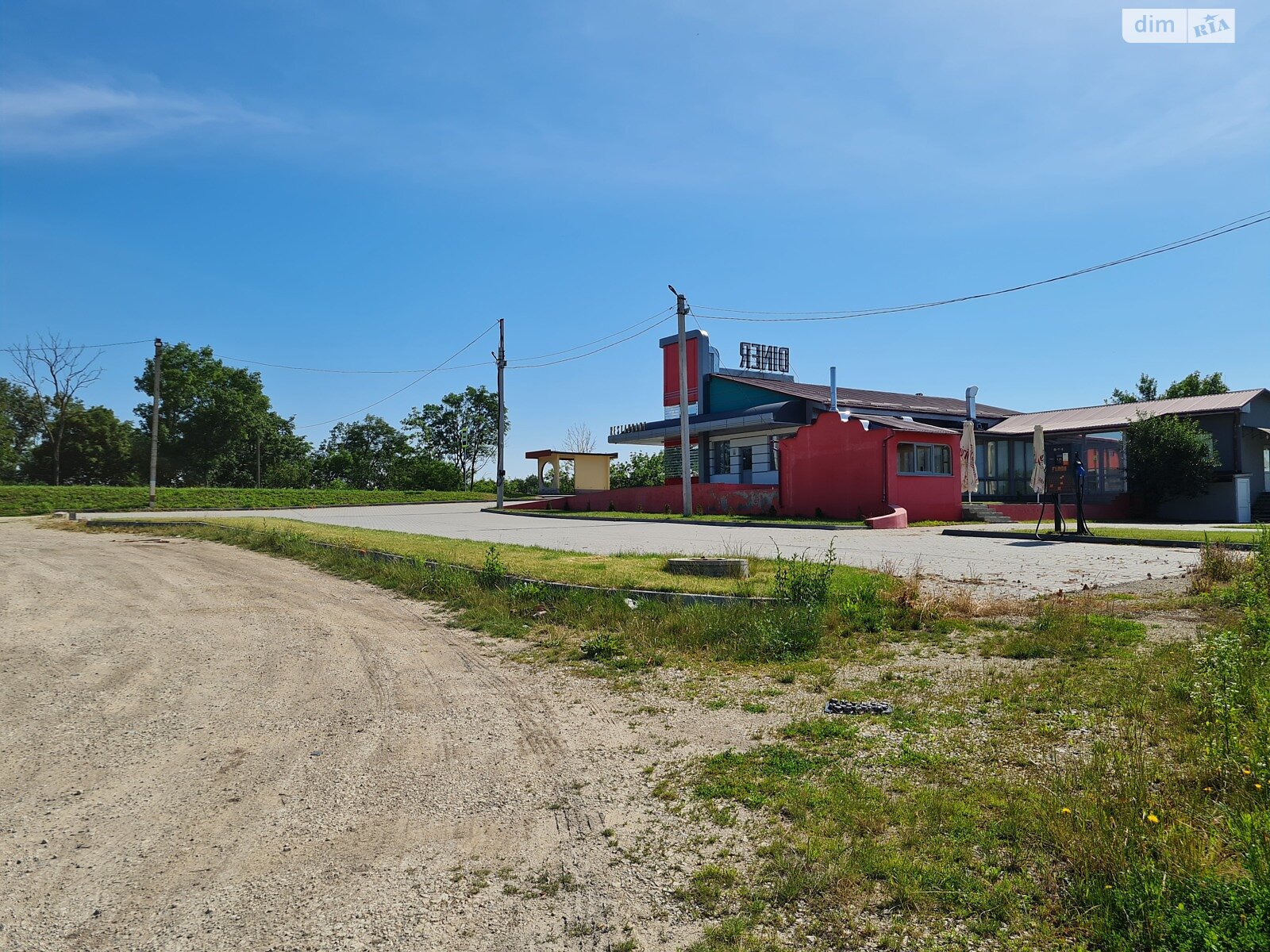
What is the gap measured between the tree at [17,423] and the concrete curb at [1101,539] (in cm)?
6843

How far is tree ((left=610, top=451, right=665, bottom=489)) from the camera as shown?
52031 millimetres

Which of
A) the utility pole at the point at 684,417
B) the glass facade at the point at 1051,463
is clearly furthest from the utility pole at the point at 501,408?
the glass facade at the point at 1051,463

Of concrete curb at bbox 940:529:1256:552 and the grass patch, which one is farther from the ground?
concrete curb at bbox 940:529:1256:552

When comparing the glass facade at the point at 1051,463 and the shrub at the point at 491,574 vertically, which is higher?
the glass facade at the point at 1051,463

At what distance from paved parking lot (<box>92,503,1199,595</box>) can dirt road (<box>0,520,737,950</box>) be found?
22.8 feet

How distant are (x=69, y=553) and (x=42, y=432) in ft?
180

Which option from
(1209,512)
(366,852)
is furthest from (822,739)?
(1209,512)

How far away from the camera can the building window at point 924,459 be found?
26.1 meters

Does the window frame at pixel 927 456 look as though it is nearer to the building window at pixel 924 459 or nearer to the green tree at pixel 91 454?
the building window at pixel 924 459

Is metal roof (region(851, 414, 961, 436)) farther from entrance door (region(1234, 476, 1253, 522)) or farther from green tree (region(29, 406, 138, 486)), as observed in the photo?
green tree (region(29, 406, 138, 486))

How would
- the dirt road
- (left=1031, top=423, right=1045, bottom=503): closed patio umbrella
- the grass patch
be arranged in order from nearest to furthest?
the dirt road
the grass patch
(left=1031, top=423, right=1045, bottom=503): closed patio umbrella

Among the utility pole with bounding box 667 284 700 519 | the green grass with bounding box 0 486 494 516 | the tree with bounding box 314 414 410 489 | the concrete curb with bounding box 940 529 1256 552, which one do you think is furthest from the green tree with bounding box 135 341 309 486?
the concrete curb with bounding box 940 529 1256 552

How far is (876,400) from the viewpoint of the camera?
41.1m

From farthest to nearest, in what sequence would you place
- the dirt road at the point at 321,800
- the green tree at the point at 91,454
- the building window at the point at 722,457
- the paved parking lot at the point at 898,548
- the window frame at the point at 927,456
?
1. the green tree at the point at 91,454
2. the building window at the point at 722,457
3. the window frame at the point at 927,456
4. the paved parking lot at the point at 898,548
5. the dirt road at the point at 321,800
